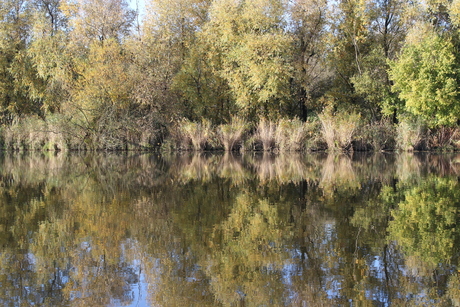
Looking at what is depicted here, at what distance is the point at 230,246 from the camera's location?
592 cm

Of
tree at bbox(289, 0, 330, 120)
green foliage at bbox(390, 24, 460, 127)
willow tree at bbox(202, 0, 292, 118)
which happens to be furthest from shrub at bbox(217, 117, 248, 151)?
green foliage at bbox(390, 24, 460, 127)

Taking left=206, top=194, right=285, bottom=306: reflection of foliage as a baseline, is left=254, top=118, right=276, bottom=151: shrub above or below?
above

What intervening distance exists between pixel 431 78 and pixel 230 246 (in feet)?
73.8

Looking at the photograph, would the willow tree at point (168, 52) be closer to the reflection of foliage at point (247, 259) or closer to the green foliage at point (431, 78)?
the green foliage at point (431, 78)

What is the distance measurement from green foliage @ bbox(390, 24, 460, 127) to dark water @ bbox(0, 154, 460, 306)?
15.2 meters

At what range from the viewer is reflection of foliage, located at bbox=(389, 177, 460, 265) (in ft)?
19.0

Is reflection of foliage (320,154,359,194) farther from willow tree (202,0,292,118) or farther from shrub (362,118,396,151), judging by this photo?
willow tree (202,0,292,118)

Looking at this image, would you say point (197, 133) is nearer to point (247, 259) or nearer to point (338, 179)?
point (338, 179)

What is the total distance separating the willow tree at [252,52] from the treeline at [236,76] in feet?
0.28

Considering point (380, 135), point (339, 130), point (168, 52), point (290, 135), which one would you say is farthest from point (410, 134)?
point (168, 52)

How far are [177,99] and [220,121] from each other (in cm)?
312

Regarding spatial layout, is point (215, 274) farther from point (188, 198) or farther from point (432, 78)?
point (432, 78)

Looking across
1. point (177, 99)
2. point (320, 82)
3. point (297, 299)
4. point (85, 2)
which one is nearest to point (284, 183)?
point (297, 299)

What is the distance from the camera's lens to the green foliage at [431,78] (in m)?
24.7
